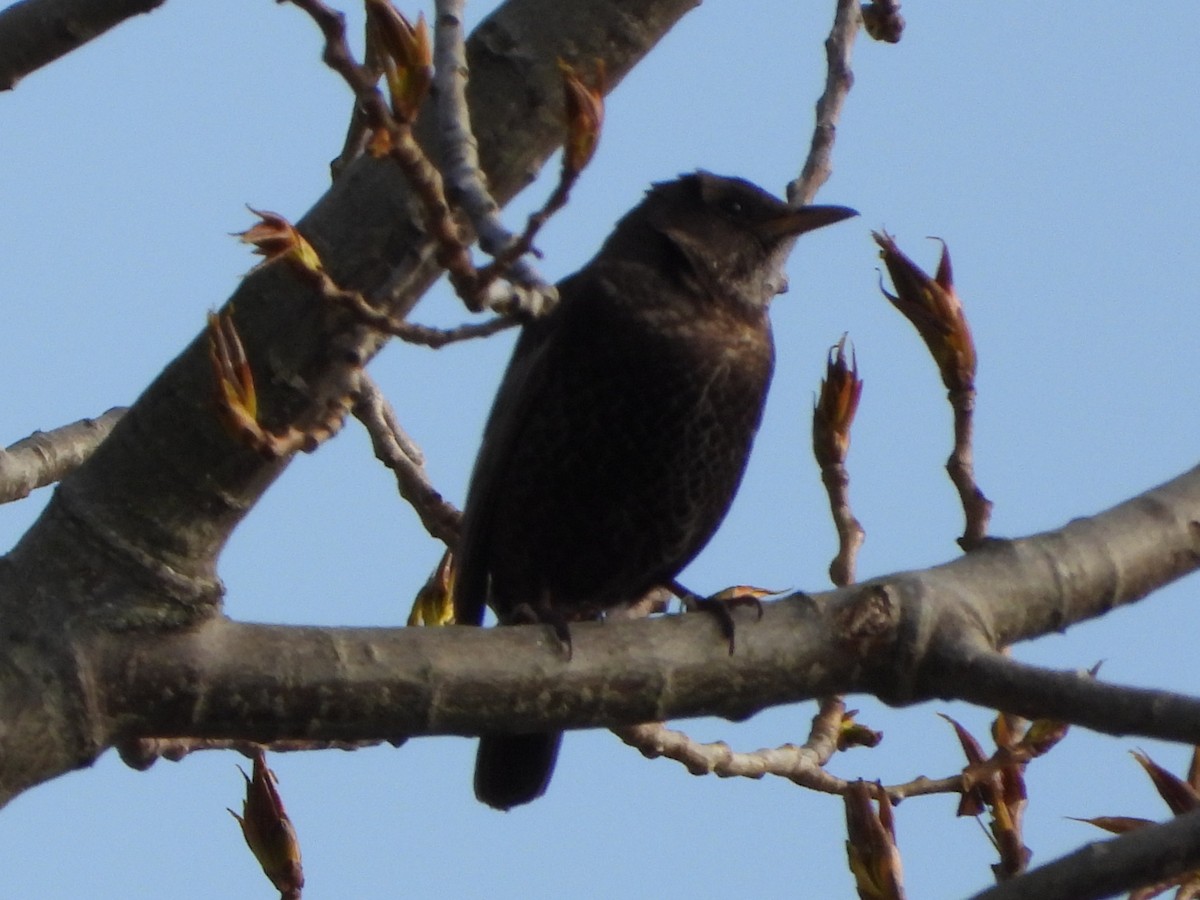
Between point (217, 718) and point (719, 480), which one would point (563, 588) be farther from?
point (217, 718)

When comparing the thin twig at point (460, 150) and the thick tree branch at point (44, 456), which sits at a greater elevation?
the thick tree branch at point (44, 456)

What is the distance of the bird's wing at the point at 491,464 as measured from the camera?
3688 mm

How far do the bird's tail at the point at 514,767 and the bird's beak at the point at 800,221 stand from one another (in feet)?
4.36

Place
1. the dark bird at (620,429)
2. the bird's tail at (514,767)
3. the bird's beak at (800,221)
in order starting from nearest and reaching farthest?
the dark bird at (620,429) < the bird's beak at (800,221) < the bird's tail at (514,767)

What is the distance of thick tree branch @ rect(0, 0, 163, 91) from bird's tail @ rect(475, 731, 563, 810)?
216 centimetres

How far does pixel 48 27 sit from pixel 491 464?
1.71m

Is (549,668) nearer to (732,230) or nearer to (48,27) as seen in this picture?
(48,27)

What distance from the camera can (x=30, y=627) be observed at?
2.14m

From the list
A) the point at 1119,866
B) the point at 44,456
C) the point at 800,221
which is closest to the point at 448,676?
the point at 1119,866

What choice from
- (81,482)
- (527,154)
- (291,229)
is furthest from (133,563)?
(527,154)

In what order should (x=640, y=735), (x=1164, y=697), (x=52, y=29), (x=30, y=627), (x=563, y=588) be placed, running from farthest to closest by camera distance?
(x=563, y=588), (x=640, y=735), (x=52, y=29), (x=30, y=627), (x=1164, y=697)

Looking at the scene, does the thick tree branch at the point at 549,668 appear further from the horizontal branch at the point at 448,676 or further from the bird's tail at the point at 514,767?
the bird's tail at the point at 514,767

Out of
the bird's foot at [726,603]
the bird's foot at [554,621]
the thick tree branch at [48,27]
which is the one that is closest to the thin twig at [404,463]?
the bird's foot at [554,621]

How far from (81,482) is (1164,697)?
4.50 ft
